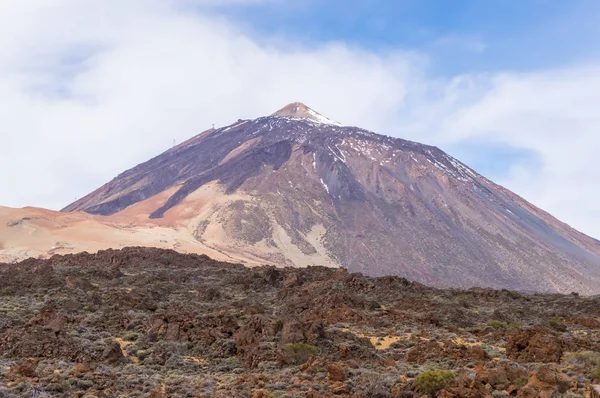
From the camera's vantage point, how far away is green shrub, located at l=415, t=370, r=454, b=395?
1354 centimetres

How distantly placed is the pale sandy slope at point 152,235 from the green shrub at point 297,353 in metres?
59.3

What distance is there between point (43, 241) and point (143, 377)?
230 feet

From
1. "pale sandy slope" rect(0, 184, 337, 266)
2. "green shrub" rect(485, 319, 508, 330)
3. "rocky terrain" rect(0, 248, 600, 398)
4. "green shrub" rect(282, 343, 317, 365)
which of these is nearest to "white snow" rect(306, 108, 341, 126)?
"pale sandy slope" rect(0, 184, 337, 266)

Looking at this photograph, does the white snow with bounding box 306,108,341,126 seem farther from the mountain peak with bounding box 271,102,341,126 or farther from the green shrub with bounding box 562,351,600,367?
the green shrub with bounding box 562,351,600,367

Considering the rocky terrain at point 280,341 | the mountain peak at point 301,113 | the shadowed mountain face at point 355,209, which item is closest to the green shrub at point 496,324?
the rocky terrain at point 280,341

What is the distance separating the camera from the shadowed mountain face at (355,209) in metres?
101

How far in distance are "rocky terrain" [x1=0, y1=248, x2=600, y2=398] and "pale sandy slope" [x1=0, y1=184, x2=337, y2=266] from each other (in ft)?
147

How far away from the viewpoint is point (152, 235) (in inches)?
3600

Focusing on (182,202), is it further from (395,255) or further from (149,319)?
(149,319)

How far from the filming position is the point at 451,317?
2691cm

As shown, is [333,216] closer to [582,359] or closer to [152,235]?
[152,235]

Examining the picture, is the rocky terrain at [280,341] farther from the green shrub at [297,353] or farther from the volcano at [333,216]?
the volcano at [333,216]

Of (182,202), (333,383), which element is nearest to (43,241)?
(182,202)

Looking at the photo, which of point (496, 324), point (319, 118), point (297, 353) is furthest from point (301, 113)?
point (297, 353)
